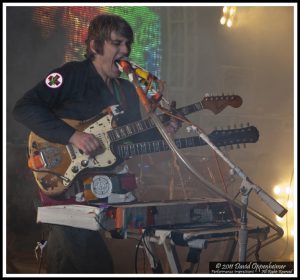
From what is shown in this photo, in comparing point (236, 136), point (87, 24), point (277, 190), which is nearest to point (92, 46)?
point (87, 24)

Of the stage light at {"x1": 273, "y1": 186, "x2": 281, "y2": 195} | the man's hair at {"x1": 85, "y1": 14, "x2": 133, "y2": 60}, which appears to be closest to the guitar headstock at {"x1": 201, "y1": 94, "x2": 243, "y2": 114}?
the man's hair at {"x1": 85, "y1": 14, "x2": 133, "y2": 60}

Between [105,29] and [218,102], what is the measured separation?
119 cm

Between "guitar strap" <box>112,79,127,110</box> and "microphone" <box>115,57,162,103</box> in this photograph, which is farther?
"guitar strap" <box>112,79,127,110</box>

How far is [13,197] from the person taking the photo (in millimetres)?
3641

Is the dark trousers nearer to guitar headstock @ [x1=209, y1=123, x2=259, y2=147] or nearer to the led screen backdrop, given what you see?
guitar headstock @ [x1=209, y1=123, x2=259, y2=147]

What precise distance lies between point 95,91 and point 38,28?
106 centimetres

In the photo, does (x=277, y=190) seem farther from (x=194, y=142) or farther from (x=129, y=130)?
(x=129, y=130)

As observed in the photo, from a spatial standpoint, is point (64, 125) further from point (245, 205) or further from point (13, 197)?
point (245, 205)

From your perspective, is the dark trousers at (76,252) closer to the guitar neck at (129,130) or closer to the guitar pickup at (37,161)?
the guitar pickup at (37,161)

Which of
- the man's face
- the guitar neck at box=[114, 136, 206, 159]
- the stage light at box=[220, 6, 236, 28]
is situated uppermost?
the stage light at box=[220, 6, 236, 28]

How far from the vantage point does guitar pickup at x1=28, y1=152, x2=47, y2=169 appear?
3.10m

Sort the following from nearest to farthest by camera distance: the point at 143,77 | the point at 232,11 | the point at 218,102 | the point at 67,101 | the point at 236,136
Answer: the point at 143,77
the point at 236,136
the point at 218,102
the point at 67,101
the point at 232,11

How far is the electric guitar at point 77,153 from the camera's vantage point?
299 cm

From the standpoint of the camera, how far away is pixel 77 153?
303 centimetres
